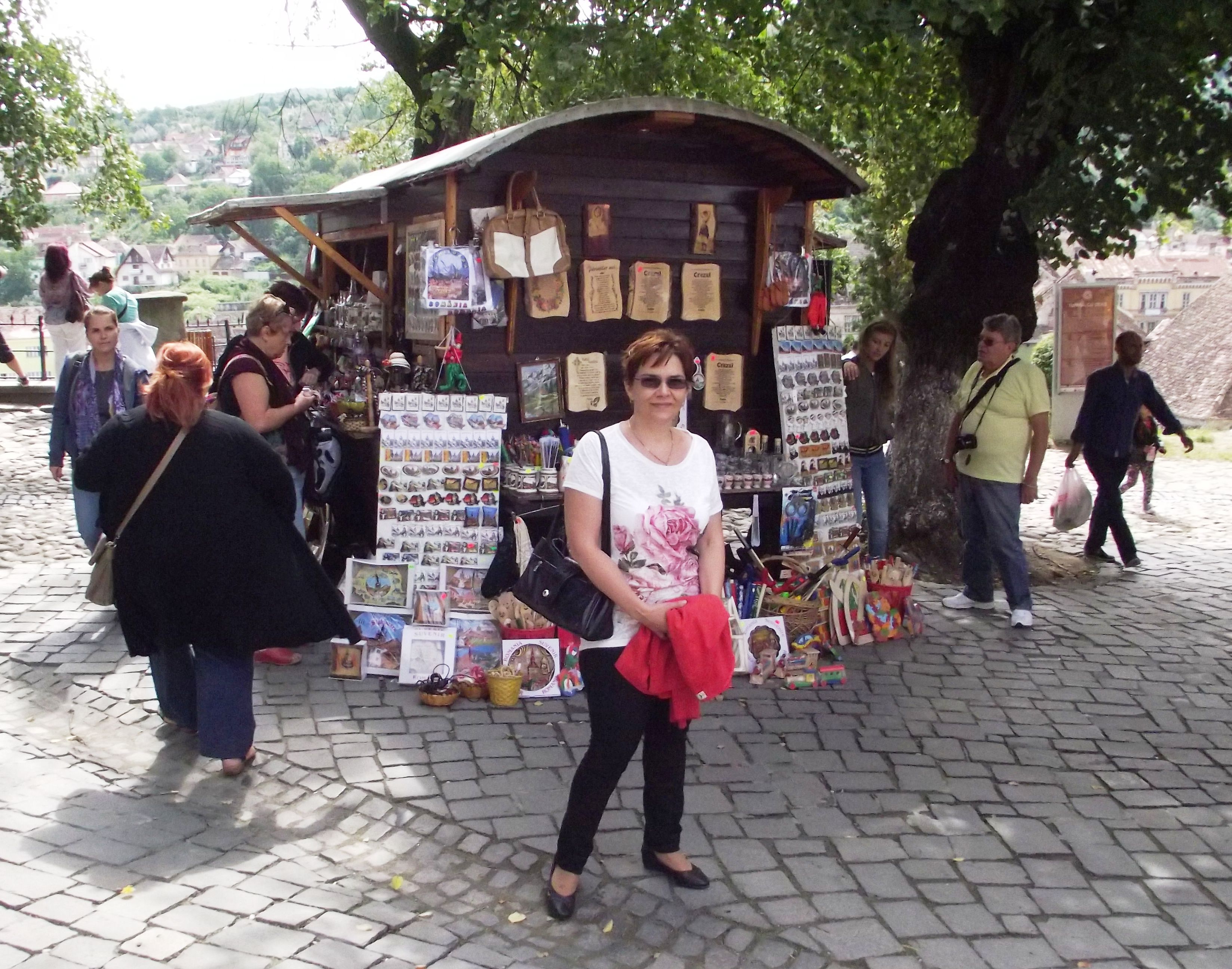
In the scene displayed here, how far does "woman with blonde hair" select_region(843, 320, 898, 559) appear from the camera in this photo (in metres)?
8.09

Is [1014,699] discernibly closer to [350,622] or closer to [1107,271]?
[350,622]

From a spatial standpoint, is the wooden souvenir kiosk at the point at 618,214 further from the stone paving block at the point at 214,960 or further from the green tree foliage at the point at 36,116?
the green tree foliage at the point at 36,116

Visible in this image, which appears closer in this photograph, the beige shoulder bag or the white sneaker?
the beige shoulder bag

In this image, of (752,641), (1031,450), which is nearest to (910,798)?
(752,641)

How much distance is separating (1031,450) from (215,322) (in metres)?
17.4

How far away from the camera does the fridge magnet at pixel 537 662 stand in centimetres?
605

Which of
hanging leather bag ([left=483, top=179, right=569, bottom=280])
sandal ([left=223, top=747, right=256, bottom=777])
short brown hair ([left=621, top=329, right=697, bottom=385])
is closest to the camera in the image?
short brown hair ([left=621, top=329, right=697, bottom=385])

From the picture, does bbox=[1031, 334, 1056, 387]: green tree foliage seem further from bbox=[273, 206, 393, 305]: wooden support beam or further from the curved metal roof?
bbox=[273, 206, 393, 305]: wooden support beam

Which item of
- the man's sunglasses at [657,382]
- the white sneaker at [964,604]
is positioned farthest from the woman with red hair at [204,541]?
the white sneaker at [964,604]

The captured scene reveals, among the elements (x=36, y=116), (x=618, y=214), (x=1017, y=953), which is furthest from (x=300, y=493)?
(x=36, y=116)

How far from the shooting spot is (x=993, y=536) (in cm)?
734

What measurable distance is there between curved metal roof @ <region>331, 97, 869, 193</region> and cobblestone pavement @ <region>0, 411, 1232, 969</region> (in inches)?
112

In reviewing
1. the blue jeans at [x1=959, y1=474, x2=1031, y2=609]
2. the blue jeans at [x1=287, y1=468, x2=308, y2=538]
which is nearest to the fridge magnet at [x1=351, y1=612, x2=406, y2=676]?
the blue jeans at [x1=287, y1=468, x2=308, y2=538]

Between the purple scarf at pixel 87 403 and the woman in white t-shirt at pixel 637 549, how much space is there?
4232mm
